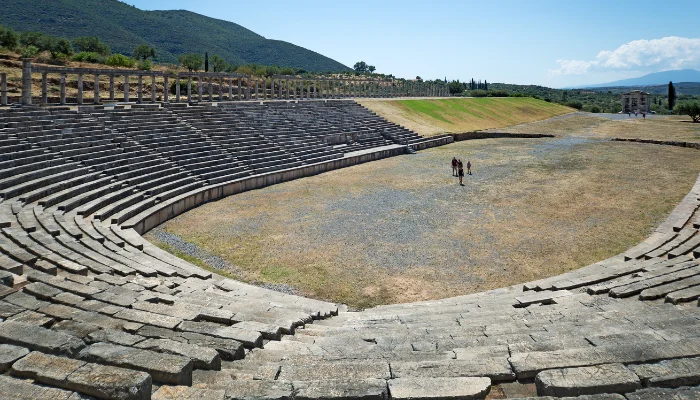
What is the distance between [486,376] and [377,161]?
37.5 meters

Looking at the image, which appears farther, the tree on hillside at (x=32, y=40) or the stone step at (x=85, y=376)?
the tree on hillside at (x=32, y=40)

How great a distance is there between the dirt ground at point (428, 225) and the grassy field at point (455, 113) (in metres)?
22.5

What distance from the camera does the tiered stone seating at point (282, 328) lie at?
19.4 ft

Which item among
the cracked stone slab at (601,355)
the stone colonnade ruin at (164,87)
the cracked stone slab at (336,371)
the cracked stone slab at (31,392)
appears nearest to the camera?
the cracked stone slab at (31,392)

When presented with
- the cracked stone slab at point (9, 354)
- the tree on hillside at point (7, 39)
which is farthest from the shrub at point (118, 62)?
the cracked stone slab at point (9, 354)

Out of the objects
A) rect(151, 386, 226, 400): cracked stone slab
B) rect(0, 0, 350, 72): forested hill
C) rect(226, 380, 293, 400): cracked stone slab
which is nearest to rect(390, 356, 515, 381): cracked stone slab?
rect(226, 380, 293, 400): cracked stone slab

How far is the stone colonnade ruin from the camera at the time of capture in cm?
3173

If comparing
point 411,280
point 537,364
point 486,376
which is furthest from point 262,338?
point 411,280

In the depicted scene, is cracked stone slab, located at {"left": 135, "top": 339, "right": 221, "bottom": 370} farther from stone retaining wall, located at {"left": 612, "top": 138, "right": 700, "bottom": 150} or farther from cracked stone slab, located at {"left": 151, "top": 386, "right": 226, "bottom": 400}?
stone retaining wall, located at {"left": 612, "top": 138, "right": 700, "bottom": 150}

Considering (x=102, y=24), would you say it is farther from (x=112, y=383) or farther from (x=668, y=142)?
(x=112, y=383)

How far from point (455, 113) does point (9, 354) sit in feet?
238

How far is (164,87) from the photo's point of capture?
39500 mm

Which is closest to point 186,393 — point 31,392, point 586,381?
point 31,392

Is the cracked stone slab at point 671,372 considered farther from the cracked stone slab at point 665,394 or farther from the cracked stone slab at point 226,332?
the cracked stone slab at point 226,332
